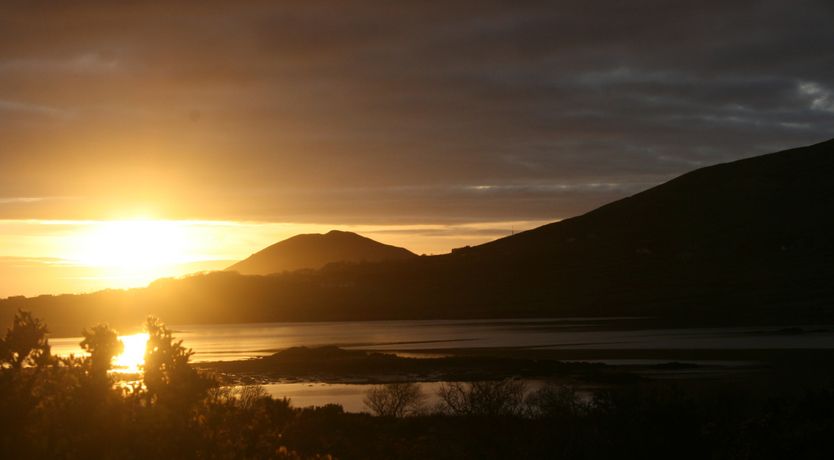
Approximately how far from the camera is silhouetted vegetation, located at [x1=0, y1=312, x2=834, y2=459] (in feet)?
43.4

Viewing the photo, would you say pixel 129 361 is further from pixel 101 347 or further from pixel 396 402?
pixel 101 347

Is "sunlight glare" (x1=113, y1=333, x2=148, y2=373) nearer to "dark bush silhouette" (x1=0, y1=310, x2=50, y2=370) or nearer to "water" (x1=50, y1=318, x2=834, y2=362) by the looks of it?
"dark bush silhouette" (x1=0, y1=310, x2=50, y2=370)

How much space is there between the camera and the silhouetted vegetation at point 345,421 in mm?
13234

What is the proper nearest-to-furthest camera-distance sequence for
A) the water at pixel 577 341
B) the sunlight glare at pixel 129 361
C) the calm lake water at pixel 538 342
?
1. the sunlight glare at pixel 129 361
2. the calm lake water at pixel 538 342
3. the water at pixel 577 341

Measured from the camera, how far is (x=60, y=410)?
1376 cm

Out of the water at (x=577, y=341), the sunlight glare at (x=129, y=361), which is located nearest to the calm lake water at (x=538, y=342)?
the water at (x=577, y=341)

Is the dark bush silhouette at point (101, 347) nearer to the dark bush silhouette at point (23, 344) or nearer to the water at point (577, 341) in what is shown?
the dark bush silhouette at point (23, 344)

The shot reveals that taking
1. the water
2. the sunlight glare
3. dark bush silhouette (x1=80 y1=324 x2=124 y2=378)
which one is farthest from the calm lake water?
dark bush silhouette (x1=80 y1=324 x2=124 y2=378)

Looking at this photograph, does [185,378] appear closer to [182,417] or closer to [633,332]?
[182,417]

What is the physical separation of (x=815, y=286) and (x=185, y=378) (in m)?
161

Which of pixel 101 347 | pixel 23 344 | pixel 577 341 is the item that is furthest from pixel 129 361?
pixel 101 347

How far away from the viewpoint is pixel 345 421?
134 ft

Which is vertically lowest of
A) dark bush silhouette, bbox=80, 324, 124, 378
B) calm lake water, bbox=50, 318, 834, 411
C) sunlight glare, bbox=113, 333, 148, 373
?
calm lake water, bbox=50, 318, 834, 411

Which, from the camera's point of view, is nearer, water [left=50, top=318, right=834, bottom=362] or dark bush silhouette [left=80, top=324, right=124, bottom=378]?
dark bush silhouette [left=80, top=324, right=124, bottom=378]
